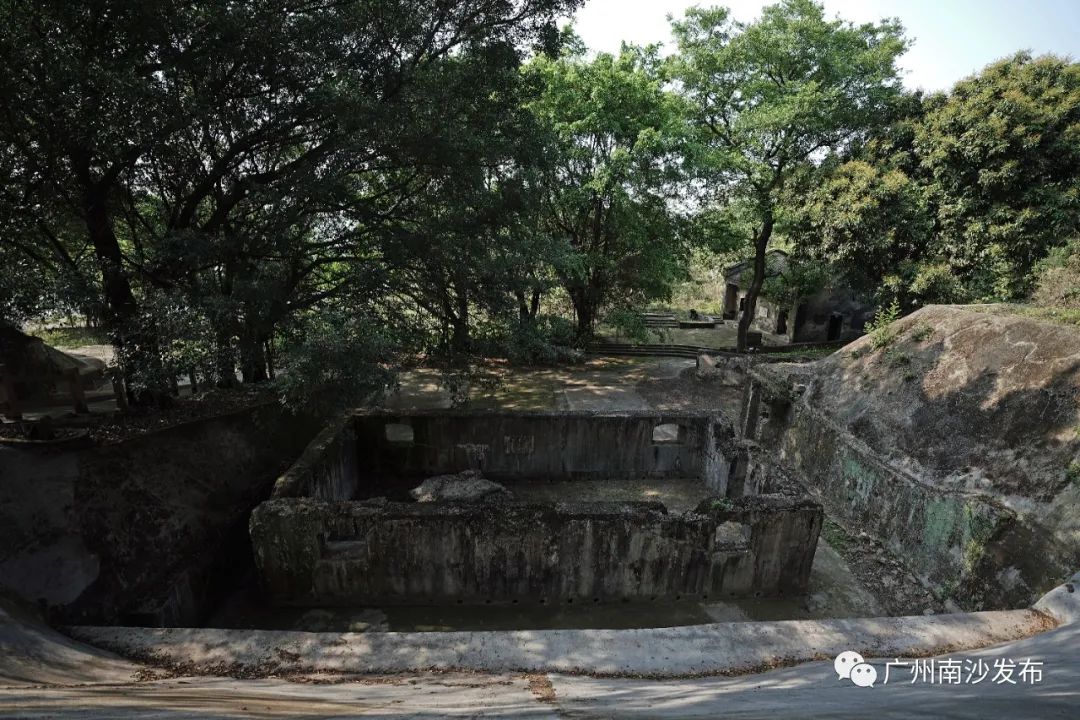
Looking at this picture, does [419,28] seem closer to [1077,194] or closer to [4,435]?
[4,435]

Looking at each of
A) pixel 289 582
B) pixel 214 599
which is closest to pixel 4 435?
pixel 214 599

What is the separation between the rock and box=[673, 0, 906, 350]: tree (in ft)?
40.2

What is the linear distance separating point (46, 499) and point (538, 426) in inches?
284

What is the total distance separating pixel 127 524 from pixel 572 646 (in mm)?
→ 5936

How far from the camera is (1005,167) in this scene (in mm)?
13703

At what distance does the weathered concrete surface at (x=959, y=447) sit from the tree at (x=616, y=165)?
773 centimetres

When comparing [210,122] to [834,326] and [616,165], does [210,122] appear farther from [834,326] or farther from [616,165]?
[834,326]

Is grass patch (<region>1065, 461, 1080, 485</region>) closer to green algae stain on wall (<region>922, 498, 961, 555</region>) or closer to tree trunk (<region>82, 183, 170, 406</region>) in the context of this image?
green algae stain on wall (<region>922, 498, 961, 555</region>)

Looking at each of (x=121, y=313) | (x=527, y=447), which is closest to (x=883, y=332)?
(x=527, y=447)

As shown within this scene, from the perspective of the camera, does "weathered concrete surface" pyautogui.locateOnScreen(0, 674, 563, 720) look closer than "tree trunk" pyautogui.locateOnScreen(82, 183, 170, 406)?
Yes

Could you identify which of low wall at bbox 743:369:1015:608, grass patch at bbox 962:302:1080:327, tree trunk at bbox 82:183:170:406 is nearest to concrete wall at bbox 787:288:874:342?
grass patch at bbox 962:302:1080:327

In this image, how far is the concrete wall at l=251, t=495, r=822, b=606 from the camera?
7055 mm

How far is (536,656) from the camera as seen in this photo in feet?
17.4

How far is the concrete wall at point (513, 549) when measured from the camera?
7055 mm
